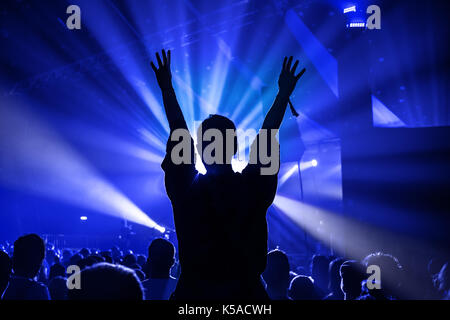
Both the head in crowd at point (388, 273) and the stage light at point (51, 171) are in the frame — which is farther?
the stage light at point (51, 171)

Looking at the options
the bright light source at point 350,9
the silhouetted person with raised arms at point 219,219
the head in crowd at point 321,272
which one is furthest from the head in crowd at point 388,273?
the bright light source at point 350,9

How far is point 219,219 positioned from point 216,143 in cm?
36

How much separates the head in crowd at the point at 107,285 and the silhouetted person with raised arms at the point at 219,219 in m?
0.35

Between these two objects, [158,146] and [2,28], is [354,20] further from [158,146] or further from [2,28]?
[158,146]

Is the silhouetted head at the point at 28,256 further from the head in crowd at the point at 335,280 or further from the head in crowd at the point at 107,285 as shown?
the head in crowd at the point at 335,280

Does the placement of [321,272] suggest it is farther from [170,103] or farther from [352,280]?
[170,103]

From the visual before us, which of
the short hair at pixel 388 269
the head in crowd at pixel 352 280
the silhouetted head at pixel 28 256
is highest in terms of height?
the silhouetted head at pixel 28 256

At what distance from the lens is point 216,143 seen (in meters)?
1.72

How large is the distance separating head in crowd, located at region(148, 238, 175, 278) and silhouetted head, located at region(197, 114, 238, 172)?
201cm

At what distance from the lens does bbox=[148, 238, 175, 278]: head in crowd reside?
346 cm

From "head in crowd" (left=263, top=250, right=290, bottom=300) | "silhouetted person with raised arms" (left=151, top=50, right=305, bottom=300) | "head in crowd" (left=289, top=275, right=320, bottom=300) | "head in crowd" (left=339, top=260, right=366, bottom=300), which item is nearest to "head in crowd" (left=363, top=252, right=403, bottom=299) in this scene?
"head in crowd" (left=339, top=260, right=366, bottom=300)

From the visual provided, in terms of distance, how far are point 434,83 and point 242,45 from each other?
18.1ft

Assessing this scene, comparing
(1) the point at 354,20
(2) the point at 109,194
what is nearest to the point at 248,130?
(1) the point at 354,20

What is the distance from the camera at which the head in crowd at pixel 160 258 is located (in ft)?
11.3
